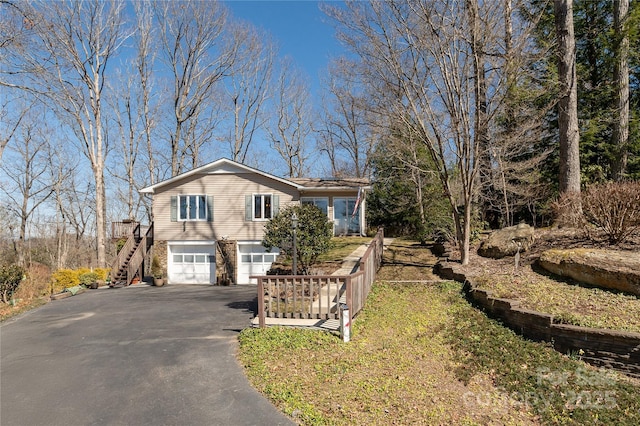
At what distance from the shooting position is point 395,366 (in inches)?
212

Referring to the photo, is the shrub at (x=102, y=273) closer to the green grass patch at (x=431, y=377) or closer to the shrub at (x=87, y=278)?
the shrub at (x=87, y=278)

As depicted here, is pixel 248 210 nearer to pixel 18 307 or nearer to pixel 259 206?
pixel 259 206

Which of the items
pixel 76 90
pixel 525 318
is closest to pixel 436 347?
pixel 525 318

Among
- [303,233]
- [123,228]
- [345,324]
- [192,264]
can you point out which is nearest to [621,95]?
[303,233]

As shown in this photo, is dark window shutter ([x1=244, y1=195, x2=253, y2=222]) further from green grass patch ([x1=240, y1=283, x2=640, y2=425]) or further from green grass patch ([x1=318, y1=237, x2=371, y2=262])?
green grass patch ([x1=240, y1=283, x2=640, y2=425])

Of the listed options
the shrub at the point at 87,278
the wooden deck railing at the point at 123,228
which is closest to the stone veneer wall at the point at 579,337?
the shrub at the point at 87,278

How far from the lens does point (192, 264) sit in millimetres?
17797

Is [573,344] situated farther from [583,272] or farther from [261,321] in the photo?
[261,321]

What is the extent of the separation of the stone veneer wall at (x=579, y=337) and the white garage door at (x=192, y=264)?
561 inches

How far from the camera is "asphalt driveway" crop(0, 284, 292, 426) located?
14.1ft

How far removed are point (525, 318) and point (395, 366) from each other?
8.78 feet

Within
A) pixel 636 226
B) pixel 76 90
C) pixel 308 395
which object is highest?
pixel 76 90

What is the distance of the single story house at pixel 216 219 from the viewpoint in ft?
57.0

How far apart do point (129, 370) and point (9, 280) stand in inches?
390
